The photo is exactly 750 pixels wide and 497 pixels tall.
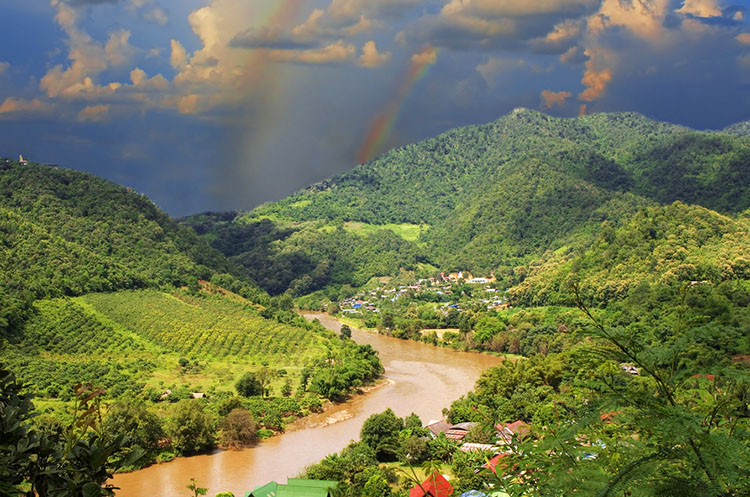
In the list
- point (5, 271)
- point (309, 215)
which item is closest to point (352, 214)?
point (309, 215)

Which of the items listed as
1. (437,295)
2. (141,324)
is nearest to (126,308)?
(141,324)

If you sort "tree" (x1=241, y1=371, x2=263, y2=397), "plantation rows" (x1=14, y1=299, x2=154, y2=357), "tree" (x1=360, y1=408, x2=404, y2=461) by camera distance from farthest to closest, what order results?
"plantation rows" (x1=14, y1=299, x2=154, y2=357) → "tree" (x1=241, y1=371, x2=263, y2=397) → "tree" (x1=360, y1=408, x2=404, y2=461)

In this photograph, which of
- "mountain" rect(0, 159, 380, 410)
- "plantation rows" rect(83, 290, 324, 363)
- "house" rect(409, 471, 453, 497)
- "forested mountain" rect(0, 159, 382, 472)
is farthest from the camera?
"plantation rows" rect(83, 290, 324, 363)

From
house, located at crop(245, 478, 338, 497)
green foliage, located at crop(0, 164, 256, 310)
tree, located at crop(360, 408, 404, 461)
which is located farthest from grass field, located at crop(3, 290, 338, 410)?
house, located at crop(245, 478, 338, 497)

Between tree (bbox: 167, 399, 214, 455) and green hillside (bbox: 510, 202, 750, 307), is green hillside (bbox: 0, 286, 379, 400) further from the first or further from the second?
green hillside (bbox: 510, 202, 750, 307)

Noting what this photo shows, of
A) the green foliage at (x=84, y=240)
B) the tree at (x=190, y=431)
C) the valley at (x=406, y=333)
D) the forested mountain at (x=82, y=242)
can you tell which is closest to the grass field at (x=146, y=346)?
the valley at (x=406, y=333)

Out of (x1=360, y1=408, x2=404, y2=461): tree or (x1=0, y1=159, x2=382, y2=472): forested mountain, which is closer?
(x1=360, y1=408, x2=404, y2=461): tree

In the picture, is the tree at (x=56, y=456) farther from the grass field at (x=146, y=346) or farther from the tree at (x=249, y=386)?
the tree at (x=249, y=386)
